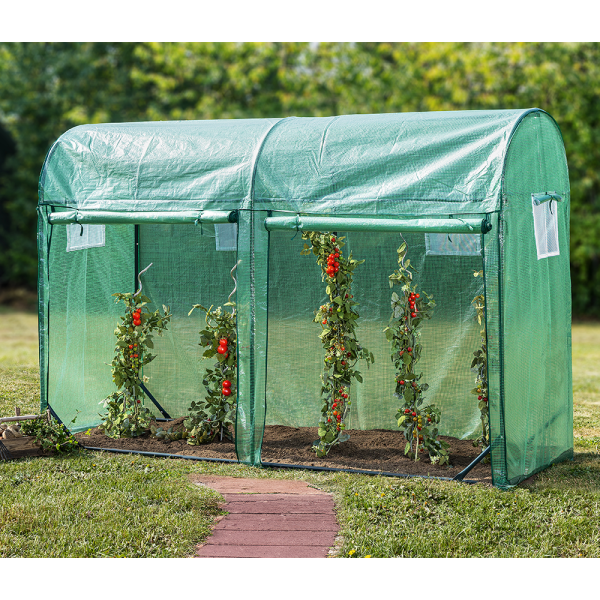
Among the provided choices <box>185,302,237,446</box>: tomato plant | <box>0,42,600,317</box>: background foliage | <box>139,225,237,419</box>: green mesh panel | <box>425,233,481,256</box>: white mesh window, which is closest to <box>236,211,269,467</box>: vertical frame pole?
<box>185,302,237,446</box>: tomato plant

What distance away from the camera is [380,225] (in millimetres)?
4898

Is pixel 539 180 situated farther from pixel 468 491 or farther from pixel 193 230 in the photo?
pixel 193 230

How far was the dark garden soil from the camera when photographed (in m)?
5.14

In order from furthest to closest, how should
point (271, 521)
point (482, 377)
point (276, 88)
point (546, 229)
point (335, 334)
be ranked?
point (276, 88) < point (335, 334) < point (482, 377) < point (546, 229) < point (271, 521)

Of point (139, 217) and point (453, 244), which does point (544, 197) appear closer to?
point (453, 244)

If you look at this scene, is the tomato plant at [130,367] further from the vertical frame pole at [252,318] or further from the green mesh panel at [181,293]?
the vertical frame pole at [252,318]

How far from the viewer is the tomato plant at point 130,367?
5957 mm

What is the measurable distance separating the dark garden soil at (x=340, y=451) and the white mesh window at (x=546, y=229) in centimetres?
148

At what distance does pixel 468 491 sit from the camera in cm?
462

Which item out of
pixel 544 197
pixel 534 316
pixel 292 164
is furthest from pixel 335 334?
pixel 544 197

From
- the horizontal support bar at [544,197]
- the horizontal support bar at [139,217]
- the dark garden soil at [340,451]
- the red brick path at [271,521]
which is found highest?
the horizontal support bar at [544,197]

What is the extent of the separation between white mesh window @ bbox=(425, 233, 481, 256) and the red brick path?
192 centimetres

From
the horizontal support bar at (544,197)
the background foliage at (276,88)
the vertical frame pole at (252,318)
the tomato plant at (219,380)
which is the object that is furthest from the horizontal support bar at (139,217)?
the background foliage at (276,88)

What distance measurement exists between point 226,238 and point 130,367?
4.11ft
